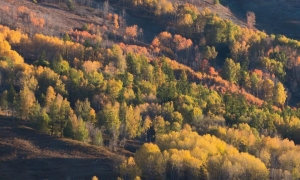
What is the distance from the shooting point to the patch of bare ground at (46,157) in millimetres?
123625

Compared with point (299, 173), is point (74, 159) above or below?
below

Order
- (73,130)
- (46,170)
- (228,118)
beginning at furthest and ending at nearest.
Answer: (228,118), (73,130), (46,170)

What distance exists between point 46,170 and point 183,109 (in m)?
68.4

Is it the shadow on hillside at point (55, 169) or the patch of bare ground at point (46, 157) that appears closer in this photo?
the shadow on hillside at point (55, 169)

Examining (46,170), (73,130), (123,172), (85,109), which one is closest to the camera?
(123,172)

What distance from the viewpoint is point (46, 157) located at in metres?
133

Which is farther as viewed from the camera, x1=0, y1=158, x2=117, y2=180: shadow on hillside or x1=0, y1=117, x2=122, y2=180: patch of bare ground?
x1=0, y1=117, x2=122, y2=180: patch of bare ground

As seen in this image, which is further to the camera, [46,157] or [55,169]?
[46,157]

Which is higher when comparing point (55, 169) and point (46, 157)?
point (55, 169)

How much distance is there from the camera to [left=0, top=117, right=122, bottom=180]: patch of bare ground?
124m

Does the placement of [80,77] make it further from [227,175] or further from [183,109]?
[227,175]

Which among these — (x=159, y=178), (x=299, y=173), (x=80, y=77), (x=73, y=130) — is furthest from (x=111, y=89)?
(x=299, y=173)

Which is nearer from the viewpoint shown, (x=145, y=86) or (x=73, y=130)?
(x=73, y=130)

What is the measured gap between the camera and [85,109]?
162m
